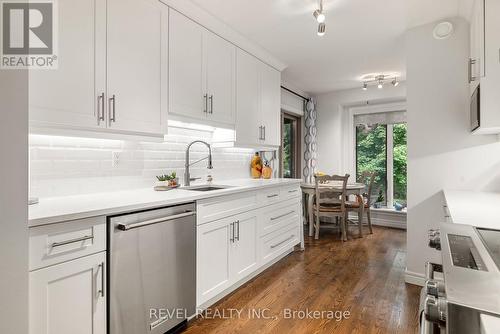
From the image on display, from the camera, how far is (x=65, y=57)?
5.08ft

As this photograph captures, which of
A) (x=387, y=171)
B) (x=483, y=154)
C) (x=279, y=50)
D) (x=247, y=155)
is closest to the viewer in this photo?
(x=483, y=154)

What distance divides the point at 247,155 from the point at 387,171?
9.70 feet

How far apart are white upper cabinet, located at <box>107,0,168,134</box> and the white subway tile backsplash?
0.32 m

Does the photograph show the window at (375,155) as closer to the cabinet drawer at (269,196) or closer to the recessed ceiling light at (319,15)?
the cabinet drawer at (269,196)

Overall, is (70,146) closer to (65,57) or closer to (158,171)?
(65,57)

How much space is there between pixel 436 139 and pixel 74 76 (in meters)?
2.92

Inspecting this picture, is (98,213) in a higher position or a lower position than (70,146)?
lower

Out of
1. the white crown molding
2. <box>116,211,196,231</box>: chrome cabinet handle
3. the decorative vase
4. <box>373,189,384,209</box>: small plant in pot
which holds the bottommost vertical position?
<box>373,189,384,209</box>: small plant in pot

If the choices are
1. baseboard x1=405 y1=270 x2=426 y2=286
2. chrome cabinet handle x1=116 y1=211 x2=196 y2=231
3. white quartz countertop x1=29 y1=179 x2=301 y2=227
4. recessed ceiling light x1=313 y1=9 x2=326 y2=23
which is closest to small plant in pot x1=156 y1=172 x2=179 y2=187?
white quartz countertop x1=29 y1=179 x2=301 y2=227

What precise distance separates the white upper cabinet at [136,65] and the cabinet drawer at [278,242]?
1563 millimetres

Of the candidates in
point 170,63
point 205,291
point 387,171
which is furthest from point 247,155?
point 387,171

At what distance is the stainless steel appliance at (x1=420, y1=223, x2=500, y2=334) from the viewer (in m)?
0.48

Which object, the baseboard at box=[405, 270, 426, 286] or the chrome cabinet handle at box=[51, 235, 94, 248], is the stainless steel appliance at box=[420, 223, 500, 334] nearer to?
the chrome cabinet handle at box=[51, 235, 94, 248]

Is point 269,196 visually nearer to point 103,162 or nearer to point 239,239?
point 239,239
